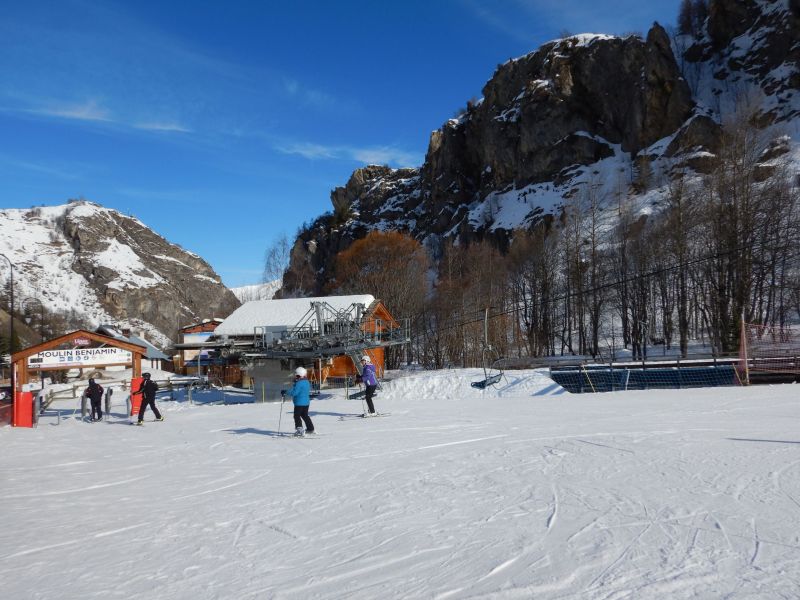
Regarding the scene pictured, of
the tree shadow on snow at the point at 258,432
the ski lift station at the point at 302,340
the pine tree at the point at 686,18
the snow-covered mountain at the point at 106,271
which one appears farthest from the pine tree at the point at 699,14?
the snow-covered mountain at the point at 106,271

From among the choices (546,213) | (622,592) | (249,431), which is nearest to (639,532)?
(622,592)

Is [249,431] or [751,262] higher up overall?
[751,262]

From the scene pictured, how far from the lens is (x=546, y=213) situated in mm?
80000

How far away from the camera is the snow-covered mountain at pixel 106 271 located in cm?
12631

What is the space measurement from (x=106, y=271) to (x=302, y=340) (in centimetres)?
12287

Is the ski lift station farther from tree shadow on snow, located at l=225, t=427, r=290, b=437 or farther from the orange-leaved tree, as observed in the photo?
tree shadow on snow, located at l=225, t=427, r=290, b=437

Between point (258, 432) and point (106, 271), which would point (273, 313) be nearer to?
point (258, 432)

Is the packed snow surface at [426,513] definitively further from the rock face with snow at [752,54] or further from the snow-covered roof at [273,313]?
the rock face with snow at [752,54]

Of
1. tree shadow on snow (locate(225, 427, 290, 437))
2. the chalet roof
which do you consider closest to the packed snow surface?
tree shadow on snow (locate(225, 427, 290, 437))

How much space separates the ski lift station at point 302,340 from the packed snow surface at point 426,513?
15899 mm

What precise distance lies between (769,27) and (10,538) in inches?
3919

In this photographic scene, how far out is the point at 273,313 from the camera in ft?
154

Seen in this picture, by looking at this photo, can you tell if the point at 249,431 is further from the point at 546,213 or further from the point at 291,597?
the point at 546,213

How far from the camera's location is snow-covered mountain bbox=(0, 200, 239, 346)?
126312 mm
